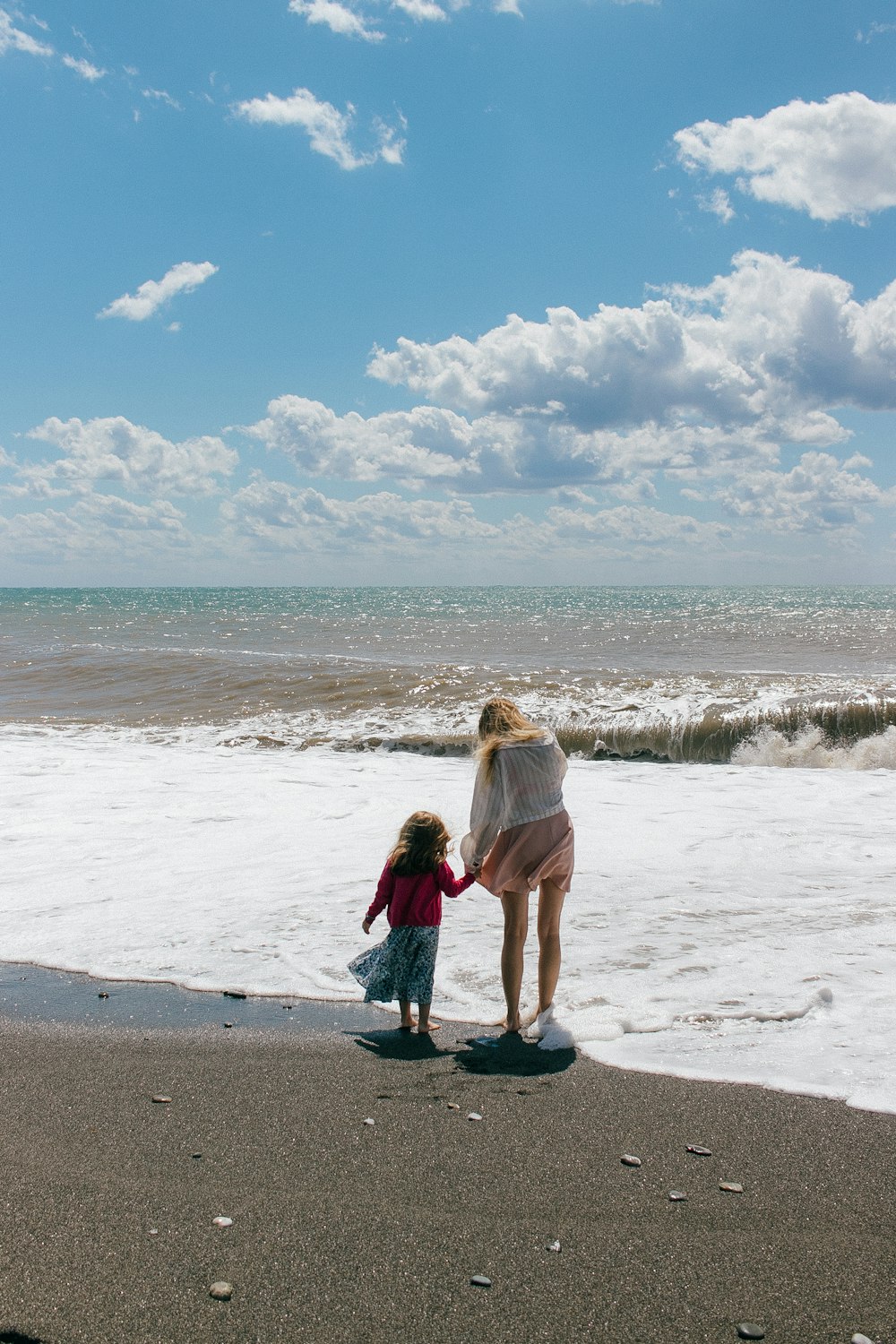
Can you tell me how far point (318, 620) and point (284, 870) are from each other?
48.0 metres

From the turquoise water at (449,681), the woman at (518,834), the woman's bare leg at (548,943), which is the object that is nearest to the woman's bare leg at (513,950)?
the woman at (518,834)

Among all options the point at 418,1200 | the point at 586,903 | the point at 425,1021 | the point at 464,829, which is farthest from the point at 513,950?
the point at 464,829

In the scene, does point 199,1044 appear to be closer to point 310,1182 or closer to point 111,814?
point 310,1182

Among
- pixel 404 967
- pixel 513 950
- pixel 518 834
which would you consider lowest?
pixel 404 967

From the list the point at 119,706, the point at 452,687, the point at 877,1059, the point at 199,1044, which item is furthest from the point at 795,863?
the point at 119,706

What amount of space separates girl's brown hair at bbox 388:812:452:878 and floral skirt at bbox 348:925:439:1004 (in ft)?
1.01

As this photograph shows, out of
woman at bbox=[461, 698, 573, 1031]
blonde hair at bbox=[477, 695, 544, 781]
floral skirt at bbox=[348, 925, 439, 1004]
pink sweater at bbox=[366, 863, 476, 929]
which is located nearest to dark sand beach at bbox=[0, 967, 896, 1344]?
floral skirt at bbox=[348, 925, 439, 1004]

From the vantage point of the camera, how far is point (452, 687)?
2191 centimetres

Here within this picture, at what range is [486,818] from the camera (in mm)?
4820

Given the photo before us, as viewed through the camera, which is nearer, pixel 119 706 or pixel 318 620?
pixel 119 706

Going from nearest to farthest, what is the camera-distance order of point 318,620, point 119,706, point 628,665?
point 119,706 < point 628,665 < point 318,620

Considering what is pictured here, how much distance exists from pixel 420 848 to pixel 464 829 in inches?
212

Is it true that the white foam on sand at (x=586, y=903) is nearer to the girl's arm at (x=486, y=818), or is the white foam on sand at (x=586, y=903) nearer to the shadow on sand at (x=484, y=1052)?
the shadow on sand at (x=484, y=1052)

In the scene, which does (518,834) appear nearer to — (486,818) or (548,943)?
(486,818)
